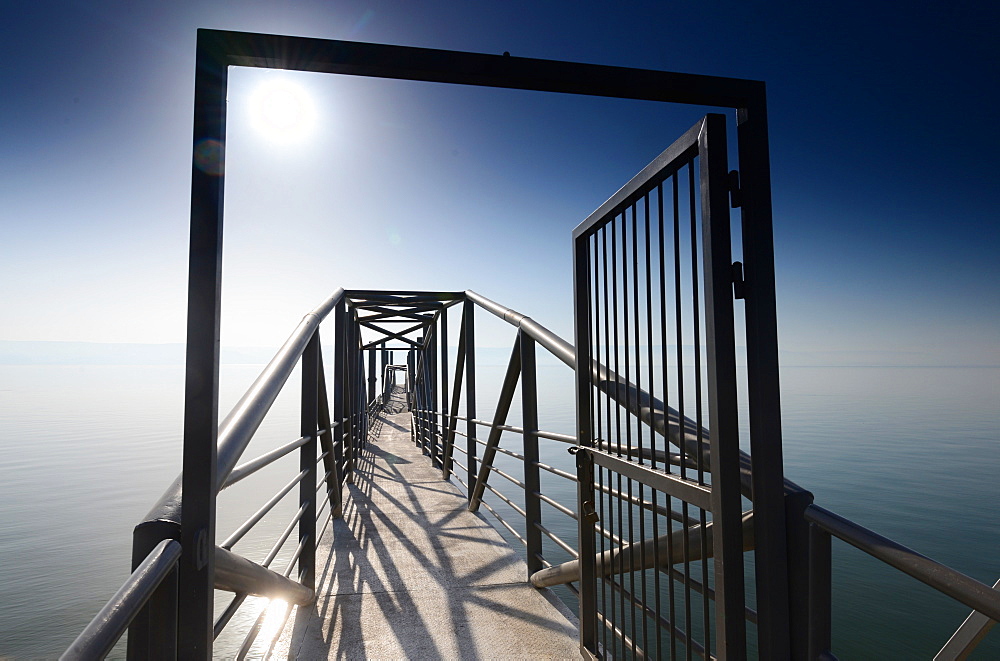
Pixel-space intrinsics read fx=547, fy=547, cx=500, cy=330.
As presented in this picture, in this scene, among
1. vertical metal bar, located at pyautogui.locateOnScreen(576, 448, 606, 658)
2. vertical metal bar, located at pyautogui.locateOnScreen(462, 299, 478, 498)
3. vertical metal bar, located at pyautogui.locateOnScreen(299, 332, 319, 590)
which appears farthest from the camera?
vertical metal bar, located at pyautogui.locateOnScreen(462, 299, 478, 498)

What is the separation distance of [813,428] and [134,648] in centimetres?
7685

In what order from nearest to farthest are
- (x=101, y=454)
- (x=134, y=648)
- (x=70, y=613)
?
(x=134, y=648) < (x=70, y=613) < (x=101, y=454)

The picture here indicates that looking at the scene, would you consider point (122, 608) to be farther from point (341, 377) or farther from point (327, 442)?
point (341, 377)

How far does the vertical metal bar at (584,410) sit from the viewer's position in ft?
7.51

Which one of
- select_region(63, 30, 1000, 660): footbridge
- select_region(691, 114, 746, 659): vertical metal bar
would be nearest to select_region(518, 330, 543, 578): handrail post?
select_region(63, 30, 1000, 660): footbridge

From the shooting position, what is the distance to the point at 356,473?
6992 millimetres

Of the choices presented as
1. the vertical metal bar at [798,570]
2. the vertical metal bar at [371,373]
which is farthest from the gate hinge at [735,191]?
the vertical metal bar at [371,373]

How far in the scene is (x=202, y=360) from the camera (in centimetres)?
136

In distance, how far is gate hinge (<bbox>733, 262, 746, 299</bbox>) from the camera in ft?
4.84

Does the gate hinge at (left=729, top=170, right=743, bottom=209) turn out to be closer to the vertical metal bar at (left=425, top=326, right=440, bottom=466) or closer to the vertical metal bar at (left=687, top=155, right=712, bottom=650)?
the vertical metal bar at (left=687, top=155, right=712, bottom=650)

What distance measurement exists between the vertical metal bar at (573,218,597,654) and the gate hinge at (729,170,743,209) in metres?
0.88

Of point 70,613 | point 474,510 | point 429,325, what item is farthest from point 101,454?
point 474,510

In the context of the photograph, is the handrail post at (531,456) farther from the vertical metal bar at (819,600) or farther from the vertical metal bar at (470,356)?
the vertical metal bar at (470,356)

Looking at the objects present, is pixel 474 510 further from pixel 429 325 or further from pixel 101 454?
pixel 101 454
